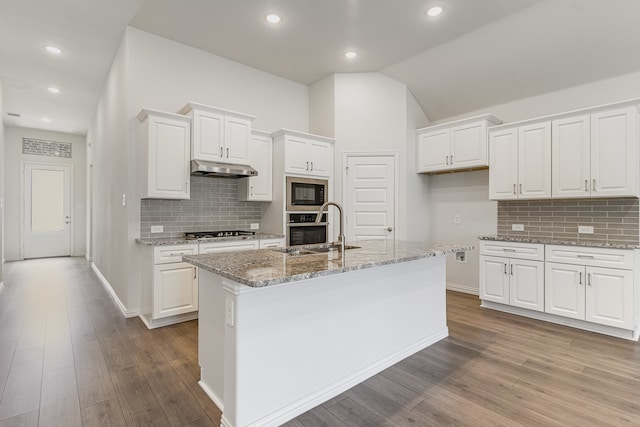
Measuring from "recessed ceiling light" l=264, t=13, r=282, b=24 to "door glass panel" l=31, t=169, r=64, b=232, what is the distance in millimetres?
7662

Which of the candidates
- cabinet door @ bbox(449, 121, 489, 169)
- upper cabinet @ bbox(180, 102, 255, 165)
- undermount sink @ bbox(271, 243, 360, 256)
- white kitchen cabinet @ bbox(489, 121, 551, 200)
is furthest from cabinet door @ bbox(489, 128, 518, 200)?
upper cabinet @ bbox(180, 102, 255, 165)

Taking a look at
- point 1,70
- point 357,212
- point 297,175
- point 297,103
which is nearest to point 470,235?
point 357,212

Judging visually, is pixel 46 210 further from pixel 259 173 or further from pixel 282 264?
pixel 282 264

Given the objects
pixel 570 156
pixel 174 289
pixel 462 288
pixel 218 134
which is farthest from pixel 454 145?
pixel 174 289

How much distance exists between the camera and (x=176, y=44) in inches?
156

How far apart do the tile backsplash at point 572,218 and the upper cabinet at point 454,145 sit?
772 mm

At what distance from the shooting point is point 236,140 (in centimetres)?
395

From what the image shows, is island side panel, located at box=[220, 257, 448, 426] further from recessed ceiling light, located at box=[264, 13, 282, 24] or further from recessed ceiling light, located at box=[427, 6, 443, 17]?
recessed ceiling light, located at box=[264, 13, 282, 24]

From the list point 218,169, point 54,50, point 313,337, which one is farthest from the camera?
point 54,50

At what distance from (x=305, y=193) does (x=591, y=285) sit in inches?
133

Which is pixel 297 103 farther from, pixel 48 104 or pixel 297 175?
pixel 48 104

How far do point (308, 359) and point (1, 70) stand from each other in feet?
20.2

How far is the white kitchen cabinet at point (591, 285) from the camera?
10.2ft

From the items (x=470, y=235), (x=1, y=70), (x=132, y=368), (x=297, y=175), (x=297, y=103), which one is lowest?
(x=132, y=368)
